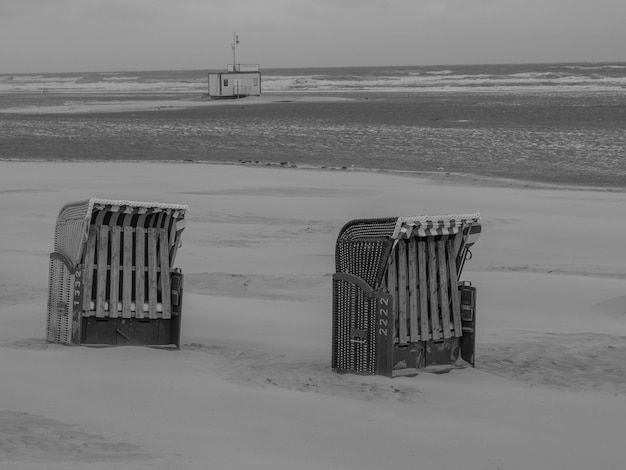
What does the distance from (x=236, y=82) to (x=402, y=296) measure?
8404 centimetres

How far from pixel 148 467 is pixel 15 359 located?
2.34m

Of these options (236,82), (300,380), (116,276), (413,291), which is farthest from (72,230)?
(236,82)

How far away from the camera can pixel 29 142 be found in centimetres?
4003

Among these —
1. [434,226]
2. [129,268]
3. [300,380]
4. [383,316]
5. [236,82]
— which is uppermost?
[236,82]

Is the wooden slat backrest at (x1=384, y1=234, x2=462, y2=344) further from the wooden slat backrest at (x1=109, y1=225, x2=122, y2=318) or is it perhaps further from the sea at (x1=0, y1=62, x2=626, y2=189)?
the sea at (x1=0, y1=62, x2=626, y2=189)

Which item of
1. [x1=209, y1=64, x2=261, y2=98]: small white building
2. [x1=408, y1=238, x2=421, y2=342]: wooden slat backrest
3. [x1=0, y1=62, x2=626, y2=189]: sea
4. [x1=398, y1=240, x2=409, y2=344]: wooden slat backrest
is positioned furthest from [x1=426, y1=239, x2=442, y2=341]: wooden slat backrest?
[x1=209, y1=64, x2=261, y2=98]: small white building

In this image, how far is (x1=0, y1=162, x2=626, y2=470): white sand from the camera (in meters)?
6.16

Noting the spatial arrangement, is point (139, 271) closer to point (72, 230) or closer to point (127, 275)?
point (127, 275)

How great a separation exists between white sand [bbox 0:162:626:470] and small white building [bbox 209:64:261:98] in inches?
2966

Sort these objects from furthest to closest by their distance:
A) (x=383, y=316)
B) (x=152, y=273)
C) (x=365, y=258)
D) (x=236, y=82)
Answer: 1. (x=236, y=82)
2. (x=152, y=273)
3. (x=365, y=258)
4. (x=383, y=316)

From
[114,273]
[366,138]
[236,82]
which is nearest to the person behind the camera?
[114,273]

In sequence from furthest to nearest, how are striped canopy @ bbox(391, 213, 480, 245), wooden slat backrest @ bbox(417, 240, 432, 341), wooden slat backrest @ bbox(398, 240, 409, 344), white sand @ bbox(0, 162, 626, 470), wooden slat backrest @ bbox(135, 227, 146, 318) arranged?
1. wooden slat backrest @ bbox(135, 227, 146, 318)
2. wooden slat backrest @ bbox(417, 240, 432, 341)
3. wooden slat backrest @ bbox(398, 240, 409, 344)
4. striped canopy @ bbox(391, 213, 480, 245)
5. white sand @ bbox(0, 162, 626, 470)

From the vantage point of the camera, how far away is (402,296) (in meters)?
7.70

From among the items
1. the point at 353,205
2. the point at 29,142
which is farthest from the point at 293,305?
the point at 29,142
